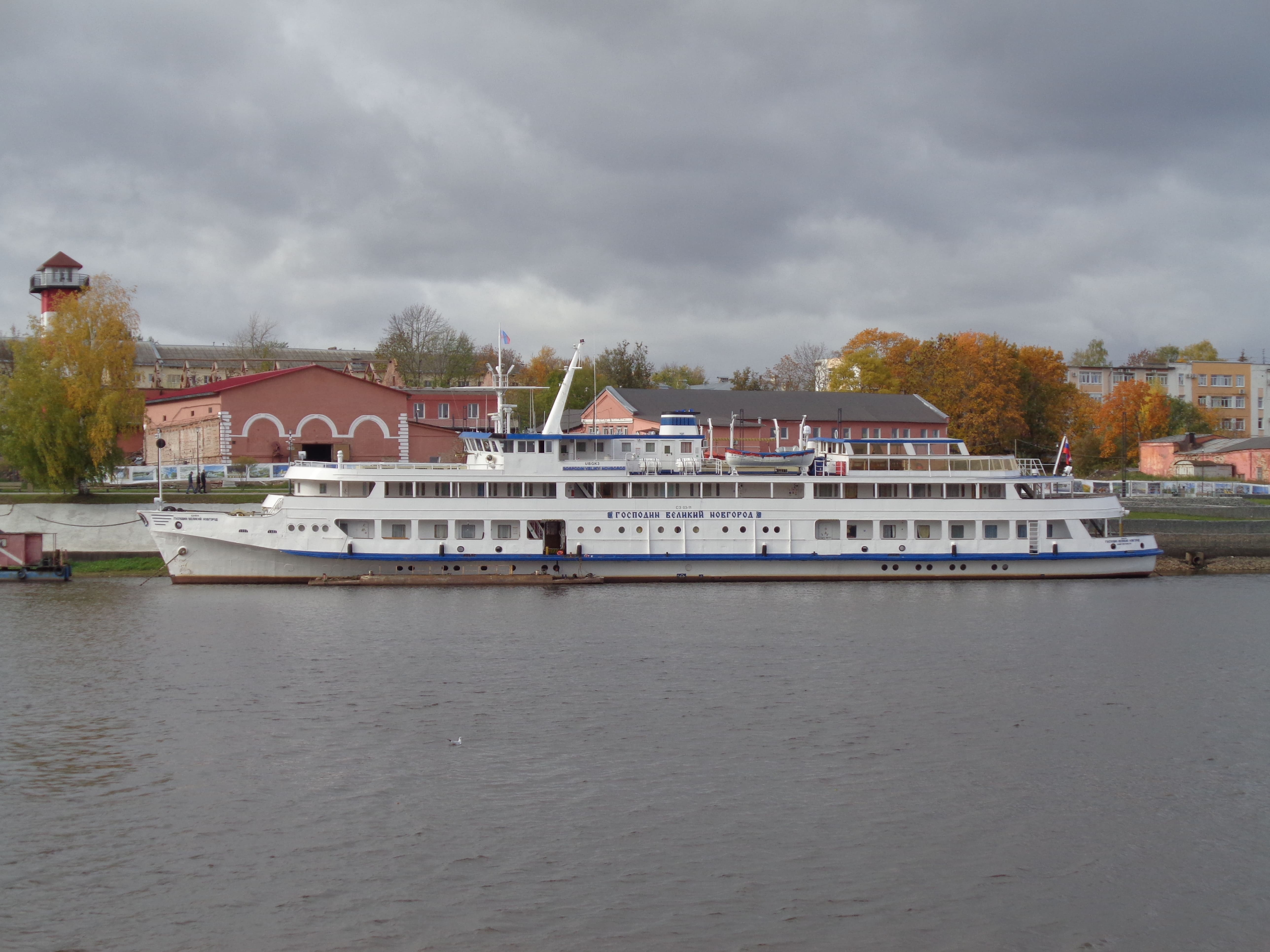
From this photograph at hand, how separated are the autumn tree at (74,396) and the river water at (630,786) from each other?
70.2 ft

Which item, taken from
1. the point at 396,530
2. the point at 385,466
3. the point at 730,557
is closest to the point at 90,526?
the point at 385,466

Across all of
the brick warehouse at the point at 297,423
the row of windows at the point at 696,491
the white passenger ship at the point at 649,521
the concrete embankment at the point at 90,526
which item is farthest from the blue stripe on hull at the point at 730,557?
the brick warehouse at the point at 297,423

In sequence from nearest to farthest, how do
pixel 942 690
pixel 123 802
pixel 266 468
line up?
pixel 123 802, pixel 942 690, pixel 266 468

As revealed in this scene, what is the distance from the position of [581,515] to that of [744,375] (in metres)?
67.5

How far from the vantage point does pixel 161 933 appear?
14.0m

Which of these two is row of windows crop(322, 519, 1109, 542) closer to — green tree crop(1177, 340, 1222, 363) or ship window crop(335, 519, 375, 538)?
ship window crop(335, 519, 375, 538)

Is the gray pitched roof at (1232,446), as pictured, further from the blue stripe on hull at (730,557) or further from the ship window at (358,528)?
the ship window at (358,528)

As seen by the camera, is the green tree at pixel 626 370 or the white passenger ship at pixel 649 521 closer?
the white passenger ship at pixel 649 521

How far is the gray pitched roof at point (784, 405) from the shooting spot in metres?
84.9

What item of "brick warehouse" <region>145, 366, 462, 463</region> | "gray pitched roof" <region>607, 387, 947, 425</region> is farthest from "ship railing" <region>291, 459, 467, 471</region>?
"gray pitched roof" <region>607, 387, 947, 425</region>

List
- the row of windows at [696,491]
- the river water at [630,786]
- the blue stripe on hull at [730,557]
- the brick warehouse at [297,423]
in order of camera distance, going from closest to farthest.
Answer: the river water at [630,786] → the blue stripe on hull at [730,557] → the row of windows at [696,491] → the brick warehouse at [297,423]

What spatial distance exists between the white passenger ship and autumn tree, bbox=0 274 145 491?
12707 millimetres

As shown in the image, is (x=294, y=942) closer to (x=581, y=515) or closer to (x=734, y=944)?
(x=734, y=944)

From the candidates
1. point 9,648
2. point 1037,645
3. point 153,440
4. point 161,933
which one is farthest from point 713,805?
point 153,440
